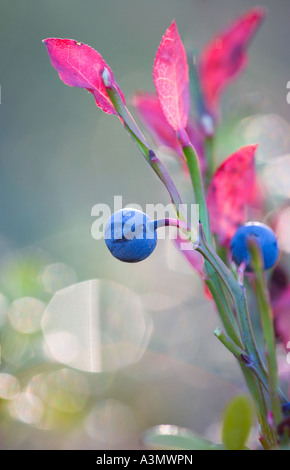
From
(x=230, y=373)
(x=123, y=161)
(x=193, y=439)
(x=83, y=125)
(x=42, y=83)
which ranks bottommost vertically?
(x=193, y=439)

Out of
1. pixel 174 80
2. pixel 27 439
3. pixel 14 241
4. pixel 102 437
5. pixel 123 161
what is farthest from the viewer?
pixel 123 161

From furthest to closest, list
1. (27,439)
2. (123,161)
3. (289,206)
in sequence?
1. (123,161)
2. (27,439)
3. (289,206)

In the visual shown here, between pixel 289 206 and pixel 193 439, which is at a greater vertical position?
pixel 289 206

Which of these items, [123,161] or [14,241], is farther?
[123,161]

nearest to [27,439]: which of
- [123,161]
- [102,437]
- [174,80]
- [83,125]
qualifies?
[102,437]

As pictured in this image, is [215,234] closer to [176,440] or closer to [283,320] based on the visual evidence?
[283,320]

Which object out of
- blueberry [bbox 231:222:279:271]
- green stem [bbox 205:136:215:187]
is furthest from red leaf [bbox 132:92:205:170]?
blueberry [bbox 231:222:279:271]

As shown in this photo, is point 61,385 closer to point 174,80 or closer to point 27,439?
point 27,439
